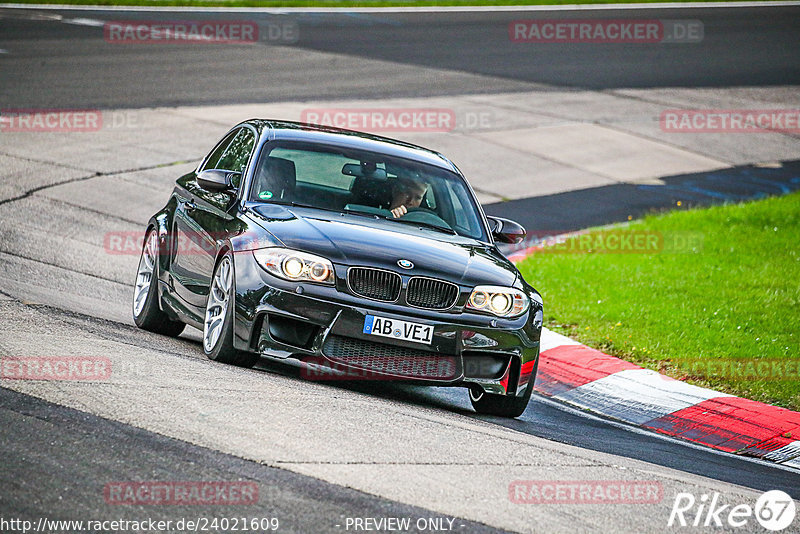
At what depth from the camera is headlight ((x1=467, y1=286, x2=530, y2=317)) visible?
7.34 meters

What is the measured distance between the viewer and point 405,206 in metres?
8.45

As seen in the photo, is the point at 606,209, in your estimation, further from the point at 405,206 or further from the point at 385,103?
the point at 405,206

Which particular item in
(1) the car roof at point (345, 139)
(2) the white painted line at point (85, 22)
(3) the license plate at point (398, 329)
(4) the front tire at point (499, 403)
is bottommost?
(4) the front tire at point (499, 403)

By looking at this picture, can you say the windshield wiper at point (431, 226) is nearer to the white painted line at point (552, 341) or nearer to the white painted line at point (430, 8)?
the white painted line at point (552, 341)

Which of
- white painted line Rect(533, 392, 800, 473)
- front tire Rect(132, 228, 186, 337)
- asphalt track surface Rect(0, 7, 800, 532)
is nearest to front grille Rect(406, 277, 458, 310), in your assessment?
asphalt track surface Rect(0, 7, 800, 532)

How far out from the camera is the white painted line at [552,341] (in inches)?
398

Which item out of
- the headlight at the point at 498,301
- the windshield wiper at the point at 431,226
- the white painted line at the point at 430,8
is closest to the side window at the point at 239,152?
the windshield wiper at the point at 431,226

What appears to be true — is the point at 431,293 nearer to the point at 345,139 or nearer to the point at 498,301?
the point at 498,301

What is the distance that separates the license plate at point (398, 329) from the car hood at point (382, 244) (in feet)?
1.10

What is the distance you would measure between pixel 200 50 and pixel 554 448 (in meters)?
21.0

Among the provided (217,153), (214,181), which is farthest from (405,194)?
(217,153)

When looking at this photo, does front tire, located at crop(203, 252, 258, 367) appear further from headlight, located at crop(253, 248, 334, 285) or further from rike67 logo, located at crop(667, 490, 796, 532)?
rike67 logo, located at crop(667, 490, 796, 532)

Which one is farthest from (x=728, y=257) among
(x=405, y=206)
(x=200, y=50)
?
(x=200, y=50)

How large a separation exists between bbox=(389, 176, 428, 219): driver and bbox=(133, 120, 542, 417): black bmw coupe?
0.01 metres
